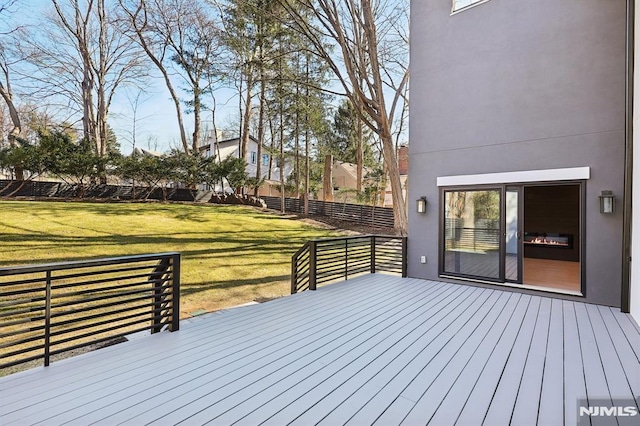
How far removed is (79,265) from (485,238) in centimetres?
579

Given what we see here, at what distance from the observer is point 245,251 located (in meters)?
9.73

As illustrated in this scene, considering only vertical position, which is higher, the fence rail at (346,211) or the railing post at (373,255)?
the fence rail at (346,211)

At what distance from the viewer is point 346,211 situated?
15.8m

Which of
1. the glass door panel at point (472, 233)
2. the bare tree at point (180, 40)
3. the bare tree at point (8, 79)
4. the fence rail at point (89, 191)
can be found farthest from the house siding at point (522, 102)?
the bare tree at point (8, 79)

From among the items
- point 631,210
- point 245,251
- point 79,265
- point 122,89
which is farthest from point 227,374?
point 122,89

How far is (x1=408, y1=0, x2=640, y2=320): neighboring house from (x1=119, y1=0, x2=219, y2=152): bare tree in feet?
42.7

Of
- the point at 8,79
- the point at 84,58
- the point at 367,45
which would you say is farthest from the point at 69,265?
the point at 8,79

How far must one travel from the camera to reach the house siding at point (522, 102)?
465cm

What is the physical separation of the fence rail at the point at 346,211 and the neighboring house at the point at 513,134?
25.3 feet

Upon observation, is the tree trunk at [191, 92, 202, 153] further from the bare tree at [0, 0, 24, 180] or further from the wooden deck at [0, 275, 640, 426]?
the wooden deck at [0, 275, 640, 426]

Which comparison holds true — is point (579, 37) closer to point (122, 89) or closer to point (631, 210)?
point (631, 210)

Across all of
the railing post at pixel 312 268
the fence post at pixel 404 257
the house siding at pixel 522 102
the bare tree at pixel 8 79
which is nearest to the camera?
the house siding at pixel 522 102

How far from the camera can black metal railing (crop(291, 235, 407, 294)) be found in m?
5.82
